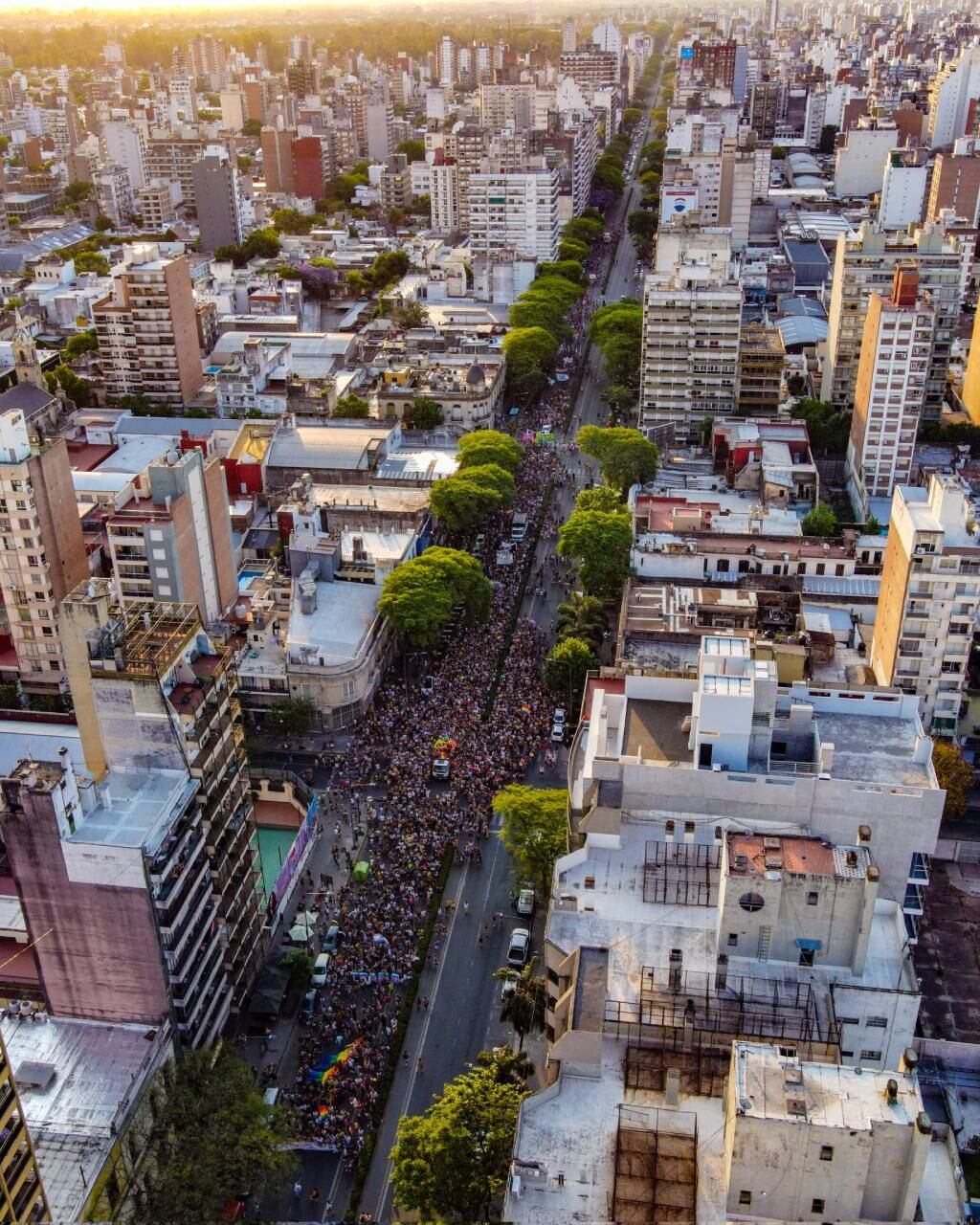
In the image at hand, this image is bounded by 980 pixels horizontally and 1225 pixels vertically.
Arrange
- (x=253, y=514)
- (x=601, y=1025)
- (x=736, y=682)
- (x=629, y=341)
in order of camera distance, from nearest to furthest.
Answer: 1. (x=601, y=1025)
2. (x=736, y=682)
3. (x=253, y=514)
4. (x=629, y=341)

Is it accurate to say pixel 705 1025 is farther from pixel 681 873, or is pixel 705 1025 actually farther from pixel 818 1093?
pixel 681 873

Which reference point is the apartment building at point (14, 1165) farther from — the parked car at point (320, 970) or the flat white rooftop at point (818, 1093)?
the flat white rooftop at point (818, 1093)

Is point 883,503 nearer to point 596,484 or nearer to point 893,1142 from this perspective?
point 596,484

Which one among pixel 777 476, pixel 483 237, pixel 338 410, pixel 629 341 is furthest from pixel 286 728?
pixel 483 237

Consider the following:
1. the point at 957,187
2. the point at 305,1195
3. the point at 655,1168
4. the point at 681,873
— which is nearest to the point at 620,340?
the point at 957,187

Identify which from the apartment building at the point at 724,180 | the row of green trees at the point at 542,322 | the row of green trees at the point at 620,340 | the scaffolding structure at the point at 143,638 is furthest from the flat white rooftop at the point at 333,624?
the apartment building at the point at 724,180

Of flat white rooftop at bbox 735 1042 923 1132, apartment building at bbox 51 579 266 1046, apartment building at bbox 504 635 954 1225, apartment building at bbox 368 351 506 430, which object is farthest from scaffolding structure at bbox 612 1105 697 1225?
apartment building at bbox 368 351 506 430
